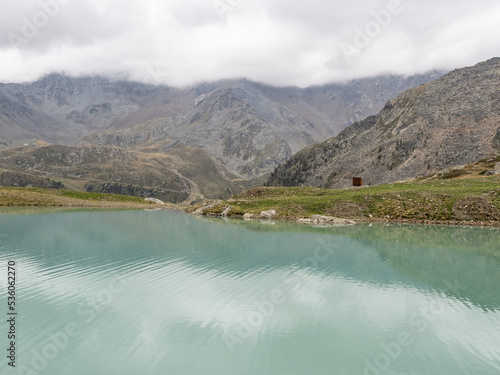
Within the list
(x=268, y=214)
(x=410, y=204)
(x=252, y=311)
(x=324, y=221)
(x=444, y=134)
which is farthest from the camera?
(x=444, y=134)

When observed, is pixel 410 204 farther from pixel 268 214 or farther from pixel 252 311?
pixel 252 311

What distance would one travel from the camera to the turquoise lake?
17.8 m

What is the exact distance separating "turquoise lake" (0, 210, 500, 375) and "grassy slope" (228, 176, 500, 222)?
113 ft

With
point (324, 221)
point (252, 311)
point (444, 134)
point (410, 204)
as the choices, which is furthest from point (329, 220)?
point (444, 134)

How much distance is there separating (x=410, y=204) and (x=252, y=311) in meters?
74.9

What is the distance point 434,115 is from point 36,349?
8363 inches

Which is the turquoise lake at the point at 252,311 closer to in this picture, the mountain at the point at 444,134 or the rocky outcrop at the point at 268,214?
the rocky outcrop at the point at 268,214

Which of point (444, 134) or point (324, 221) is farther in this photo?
point (444, 134)

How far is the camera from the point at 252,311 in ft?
80.2

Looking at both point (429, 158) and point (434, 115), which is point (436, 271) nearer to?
point (429, 158)

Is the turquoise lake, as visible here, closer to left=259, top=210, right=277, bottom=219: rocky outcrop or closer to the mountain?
left=259, top=210, right=277, bottom=219: rocky outcrop

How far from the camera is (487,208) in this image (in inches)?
2965

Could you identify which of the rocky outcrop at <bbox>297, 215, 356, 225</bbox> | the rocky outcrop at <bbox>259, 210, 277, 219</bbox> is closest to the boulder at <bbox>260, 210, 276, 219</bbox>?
the rocky outcrop at <bbox>259, 210, 277, 219</bbox>

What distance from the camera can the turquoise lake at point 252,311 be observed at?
17.8 meters
